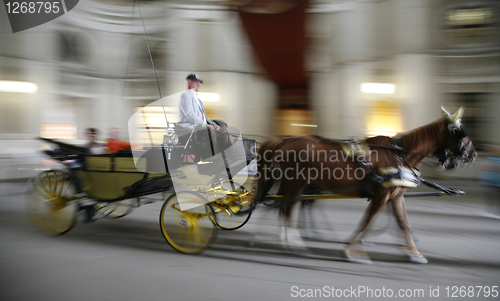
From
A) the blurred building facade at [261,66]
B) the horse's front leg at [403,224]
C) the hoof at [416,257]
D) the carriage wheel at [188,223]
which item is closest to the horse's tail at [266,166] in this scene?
the carriage wheel at [188,223]

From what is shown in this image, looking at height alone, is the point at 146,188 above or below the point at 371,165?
below

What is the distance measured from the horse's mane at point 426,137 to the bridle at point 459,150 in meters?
0.09

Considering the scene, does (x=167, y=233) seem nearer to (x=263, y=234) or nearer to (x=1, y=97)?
(x=263, y=234)

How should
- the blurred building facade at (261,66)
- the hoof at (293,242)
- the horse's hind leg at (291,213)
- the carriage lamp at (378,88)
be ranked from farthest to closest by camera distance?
the carriage lamp at (378,88) → the blurred building facade at (261,66) → the hoof at (293,242) → the horse's hind leg at (291,213)

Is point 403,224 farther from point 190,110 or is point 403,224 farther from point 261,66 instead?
point 261,66

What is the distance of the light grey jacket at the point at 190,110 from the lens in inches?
137

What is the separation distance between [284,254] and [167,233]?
4.54ft

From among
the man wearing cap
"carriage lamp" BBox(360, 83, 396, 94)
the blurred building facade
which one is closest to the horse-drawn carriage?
the man wearing cap

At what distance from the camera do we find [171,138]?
139 inches

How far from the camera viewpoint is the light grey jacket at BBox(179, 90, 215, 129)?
348 centimetres

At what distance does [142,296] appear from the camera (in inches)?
102

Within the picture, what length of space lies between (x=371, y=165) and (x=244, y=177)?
151cm

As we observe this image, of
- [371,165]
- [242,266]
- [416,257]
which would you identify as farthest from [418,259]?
[242,266]

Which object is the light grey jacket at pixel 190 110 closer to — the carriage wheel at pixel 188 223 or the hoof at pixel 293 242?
the carriage wheel at pixel 188 223
